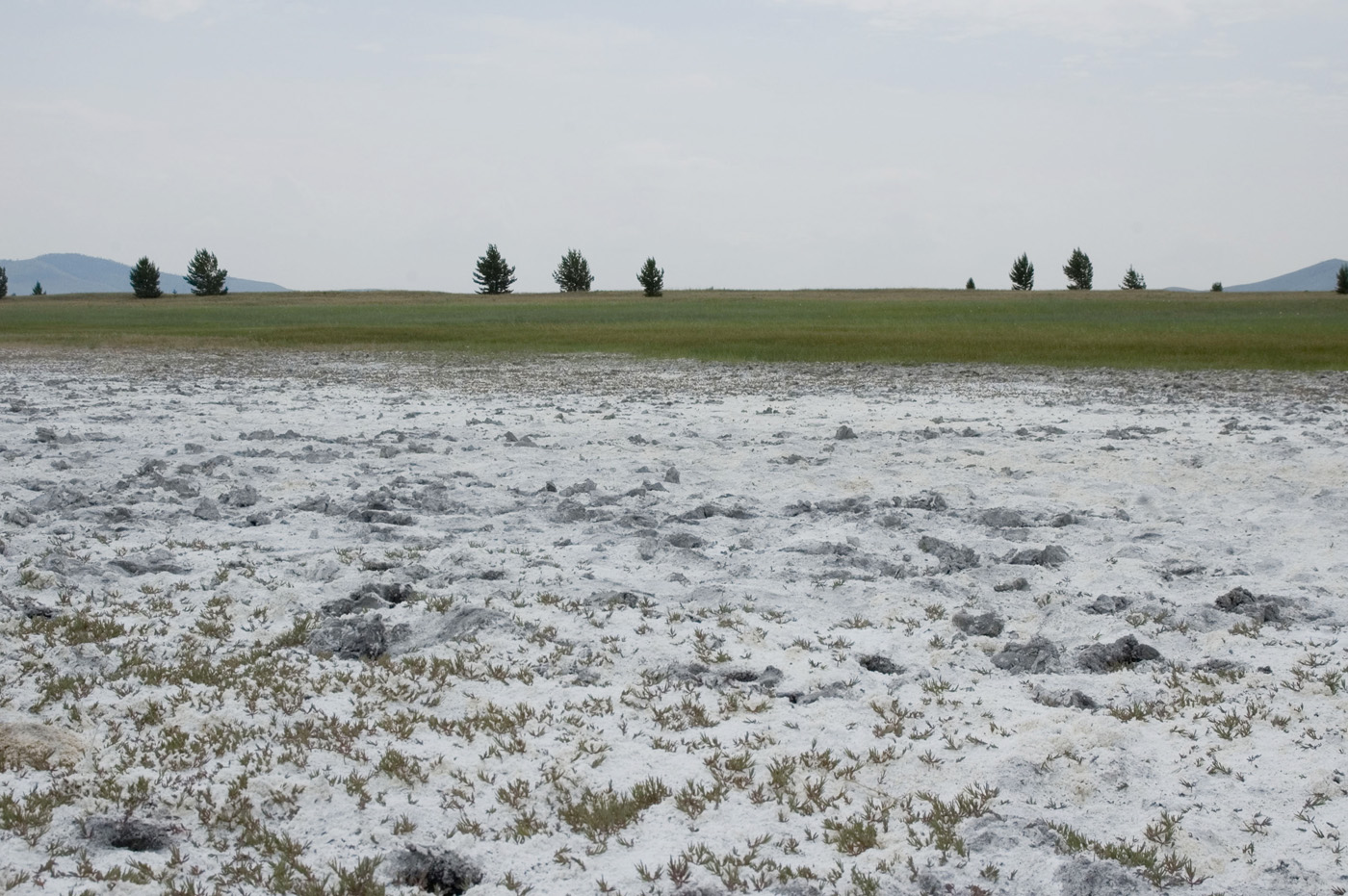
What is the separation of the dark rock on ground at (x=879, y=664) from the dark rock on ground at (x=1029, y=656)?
23.9 inches

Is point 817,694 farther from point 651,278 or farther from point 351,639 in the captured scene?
point 651,278

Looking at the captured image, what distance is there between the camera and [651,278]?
9338 cm

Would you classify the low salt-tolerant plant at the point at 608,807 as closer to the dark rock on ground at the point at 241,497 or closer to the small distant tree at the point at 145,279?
the dark rock on ground at the point at 241,497

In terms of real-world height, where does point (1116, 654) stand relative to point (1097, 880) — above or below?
above

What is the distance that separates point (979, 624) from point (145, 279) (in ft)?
372

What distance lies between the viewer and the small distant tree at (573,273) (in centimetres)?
11788

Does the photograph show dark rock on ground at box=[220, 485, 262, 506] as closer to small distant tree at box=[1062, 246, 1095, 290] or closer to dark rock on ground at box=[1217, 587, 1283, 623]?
dark rock on ground at box=[1217, 587, 1283, 623]

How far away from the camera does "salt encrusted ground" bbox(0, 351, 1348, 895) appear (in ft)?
14.5

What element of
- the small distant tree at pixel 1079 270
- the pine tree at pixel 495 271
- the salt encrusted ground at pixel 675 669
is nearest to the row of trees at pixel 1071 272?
the small distant tree at pixel 1079 270

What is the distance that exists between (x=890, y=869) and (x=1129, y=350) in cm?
3006

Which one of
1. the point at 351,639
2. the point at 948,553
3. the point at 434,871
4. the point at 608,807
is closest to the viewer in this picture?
the point at 434,871

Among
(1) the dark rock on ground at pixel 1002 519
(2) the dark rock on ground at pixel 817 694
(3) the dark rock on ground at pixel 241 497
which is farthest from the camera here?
(3) the dark rock on ground at pixel 241 497

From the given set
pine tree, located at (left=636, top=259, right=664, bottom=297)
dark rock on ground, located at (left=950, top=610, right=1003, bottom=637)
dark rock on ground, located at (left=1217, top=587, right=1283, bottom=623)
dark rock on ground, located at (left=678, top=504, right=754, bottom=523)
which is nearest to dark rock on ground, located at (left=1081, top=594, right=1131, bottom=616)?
dark rock on ground, located at (left=1217, top=587, right=1283, bottom=623)

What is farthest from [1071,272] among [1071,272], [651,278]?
[651,278]
